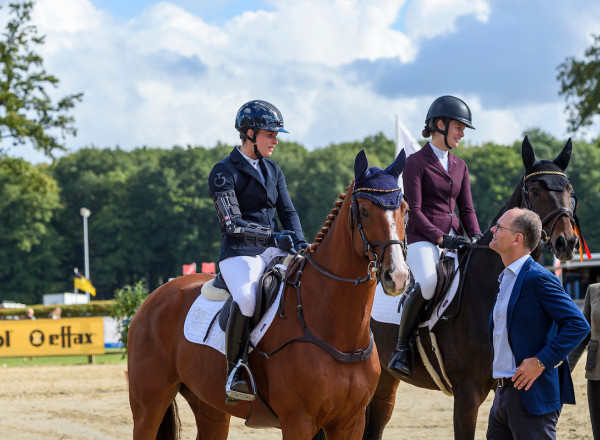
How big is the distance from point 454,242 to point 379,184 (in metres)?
2.00

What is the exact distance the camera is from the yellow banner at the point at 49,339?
85.5 ft

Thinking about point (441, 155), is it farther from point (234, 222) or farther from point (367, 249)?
point (367, 249)

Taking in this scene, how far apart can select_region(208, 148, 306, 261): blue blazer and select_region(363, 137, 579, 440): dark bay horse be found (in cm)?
156

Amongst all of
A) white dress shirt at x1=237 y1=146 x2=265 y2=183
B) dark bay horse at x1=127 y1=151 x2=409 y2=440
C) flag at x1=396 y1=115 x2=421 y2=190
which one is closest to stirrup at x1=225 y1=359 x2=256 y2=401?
dark bay horse at x1=127 y1=151 x2=409 y2=440

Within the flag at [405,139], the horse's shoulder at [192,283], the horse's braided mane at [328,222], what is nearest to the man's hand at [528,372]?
the horse's braided mane at [328,222]

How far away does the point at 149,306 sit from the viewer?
711 centimetres

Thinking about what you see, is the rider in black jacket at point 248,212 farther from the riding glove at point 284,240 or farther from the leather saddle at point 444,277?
the leather saddle at point 444,277

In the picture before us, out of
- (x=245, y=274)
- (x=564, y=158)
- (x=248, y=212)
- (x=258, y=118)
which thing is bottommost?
(x=245, y=274)

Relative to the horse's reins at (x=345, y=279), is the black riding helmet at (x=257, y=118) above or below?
above

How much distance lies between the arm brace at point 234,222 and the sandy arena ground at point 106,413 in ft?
17.8

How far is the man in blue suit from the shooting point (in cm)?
453

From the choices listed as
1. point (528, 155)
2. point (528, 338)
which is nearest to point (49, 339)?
point (528, 155)

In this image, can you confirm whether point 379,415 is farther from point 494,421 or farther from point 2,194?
point 2,194

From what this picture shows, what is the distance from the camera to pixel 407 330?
7.09 meters
